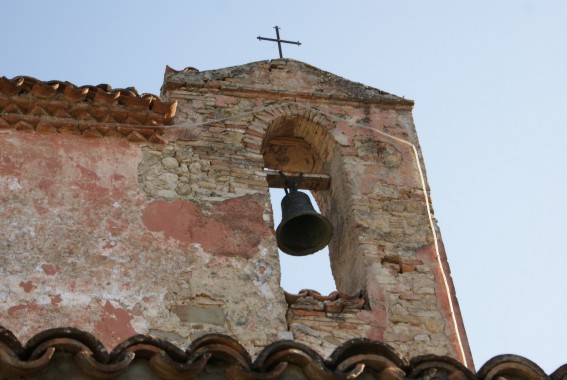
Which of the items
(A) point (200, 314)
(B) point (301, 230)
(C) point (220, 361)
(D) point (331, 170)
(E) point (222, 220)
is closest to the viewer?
(C) point (220, 361)

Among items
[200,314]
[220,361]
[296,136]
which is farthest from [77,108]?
[220,361]

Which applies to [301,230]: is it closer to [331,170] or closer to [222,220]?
[222,220]

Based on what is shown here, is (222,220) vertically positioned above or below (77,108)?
below

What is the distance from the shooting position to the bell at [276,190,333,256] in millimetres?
7312

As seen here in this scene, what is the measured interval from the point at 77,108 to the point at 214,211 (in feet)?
4.58

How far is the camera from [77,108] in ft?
25.1

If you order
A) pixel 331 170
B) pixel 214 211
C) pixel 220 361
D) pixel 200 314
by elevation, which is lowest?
pixel 220 361

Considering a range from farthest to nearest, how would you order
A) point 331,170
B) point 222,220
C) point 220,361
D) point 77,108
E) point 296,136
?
1. point 296,136
2. point 331,170
3. point 77,108
4. point 222,220
5. point 220,361

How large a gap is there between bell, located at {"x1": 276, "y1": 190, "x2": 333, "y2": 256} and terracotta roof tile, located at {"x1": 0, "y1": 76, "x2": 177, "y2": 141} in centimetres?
117

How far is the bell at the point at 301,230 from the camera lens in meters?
7.31

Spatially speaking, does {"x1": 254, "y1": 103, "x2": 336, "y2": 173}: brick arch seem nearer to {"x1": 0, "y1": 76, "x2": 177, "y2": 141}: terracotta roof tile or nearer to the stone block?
{"x1": 0, "y1": 76, "x2": 177, "y2": 141}: terracotta roof tile

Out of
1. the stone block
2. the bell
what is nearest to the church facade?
the stone block

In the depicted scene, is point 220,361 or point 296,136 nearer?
point 220,361

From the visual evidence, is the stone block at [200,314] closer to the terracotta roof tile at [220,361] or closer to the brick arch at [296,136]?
the brick arch at [296,136]
